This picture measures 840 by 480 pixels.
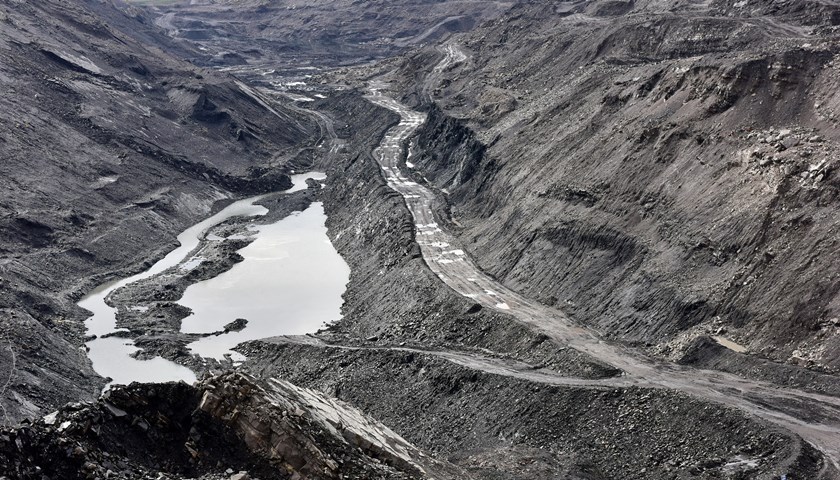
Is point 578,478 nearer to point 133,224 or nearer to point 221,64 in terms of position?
point 133,224

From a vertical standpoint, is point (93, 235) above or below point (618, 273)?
above

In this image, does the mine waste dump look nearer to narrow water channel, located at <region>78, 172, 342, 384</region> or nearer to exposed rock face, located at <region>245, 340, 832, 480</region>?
exposed rock face, located at <region>245, 340, 832, 480</region>

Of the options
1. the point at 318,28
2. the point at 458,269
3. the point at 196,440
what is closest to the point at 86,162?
the point at 458,269

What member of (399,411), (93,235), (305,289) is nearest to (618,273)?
(399,411)

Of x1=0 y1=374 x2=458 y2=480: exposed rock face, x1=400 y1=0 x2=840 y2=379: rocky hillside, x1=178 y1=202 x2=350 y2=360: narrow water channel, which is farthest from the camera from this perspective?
x1=178 y1=202 x2=350 y2=360: narrow water channel

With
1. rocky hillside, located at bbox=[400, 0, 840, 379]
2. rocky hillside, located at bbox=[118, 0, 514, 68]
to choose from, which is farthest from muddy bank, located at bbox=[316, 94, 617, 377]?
rocky hillside, located at bbox=[118, 0, 514, 68]

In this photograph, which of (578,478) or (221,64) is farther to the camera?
(221,64)
